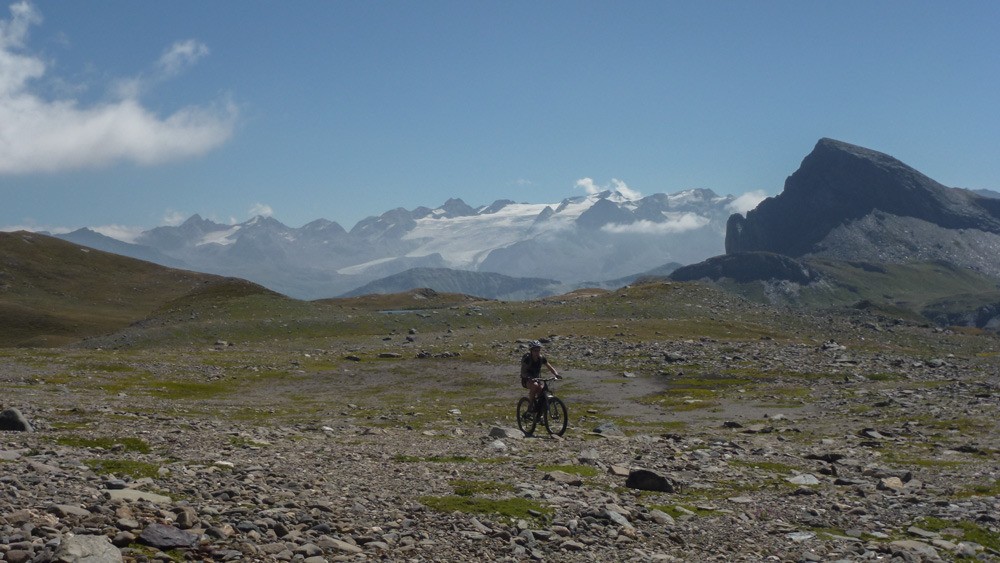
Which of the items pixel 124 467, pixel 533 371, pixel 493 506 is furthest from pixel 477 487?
pixel 533 371

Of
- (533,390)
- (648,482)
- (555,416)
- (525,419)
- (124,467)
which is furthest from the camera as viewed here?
(525,419)

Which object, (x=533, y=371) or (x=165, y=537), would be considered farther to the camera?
(x=533, y=371)

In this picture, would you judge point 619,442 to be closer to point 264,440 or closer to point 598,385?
point 264,440

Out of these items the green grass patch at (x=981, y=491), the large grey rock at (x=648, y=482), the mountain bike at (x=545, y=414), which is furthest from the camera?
the mountain bike at (x=545, y=414)

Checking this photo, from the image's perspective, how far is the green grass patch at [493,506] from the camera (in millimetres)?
15344

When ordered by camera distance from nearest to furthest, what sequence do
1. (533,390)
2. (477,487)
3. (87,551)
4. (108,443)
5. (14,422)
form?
1. (87,551)
2. (477,487)
3. (108,443)
4. (14,422)
5. (533,390)

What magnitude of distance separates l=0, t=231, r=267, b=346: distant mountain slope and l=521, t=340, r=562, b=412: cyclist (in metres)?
94.6

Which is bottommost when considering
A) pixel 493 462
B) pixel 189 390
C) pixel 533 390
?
pixel 189 390

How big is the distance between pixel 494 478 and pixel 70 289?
173 metres

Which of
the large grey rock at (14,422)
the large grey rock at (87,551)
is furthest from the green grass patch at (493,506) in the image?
the large grey rock at (14,422)

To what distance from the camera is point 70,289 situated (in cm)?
16875

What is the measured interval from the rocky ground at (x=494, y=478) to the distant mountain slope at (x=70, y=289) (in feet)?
291

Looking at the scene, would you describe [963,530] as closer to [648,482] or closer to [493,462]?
[648,482]

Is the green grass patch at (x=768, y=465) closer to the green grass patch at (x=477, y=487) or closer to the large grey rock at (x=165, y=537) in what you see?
the green grass patch at (x=477, y=487)
